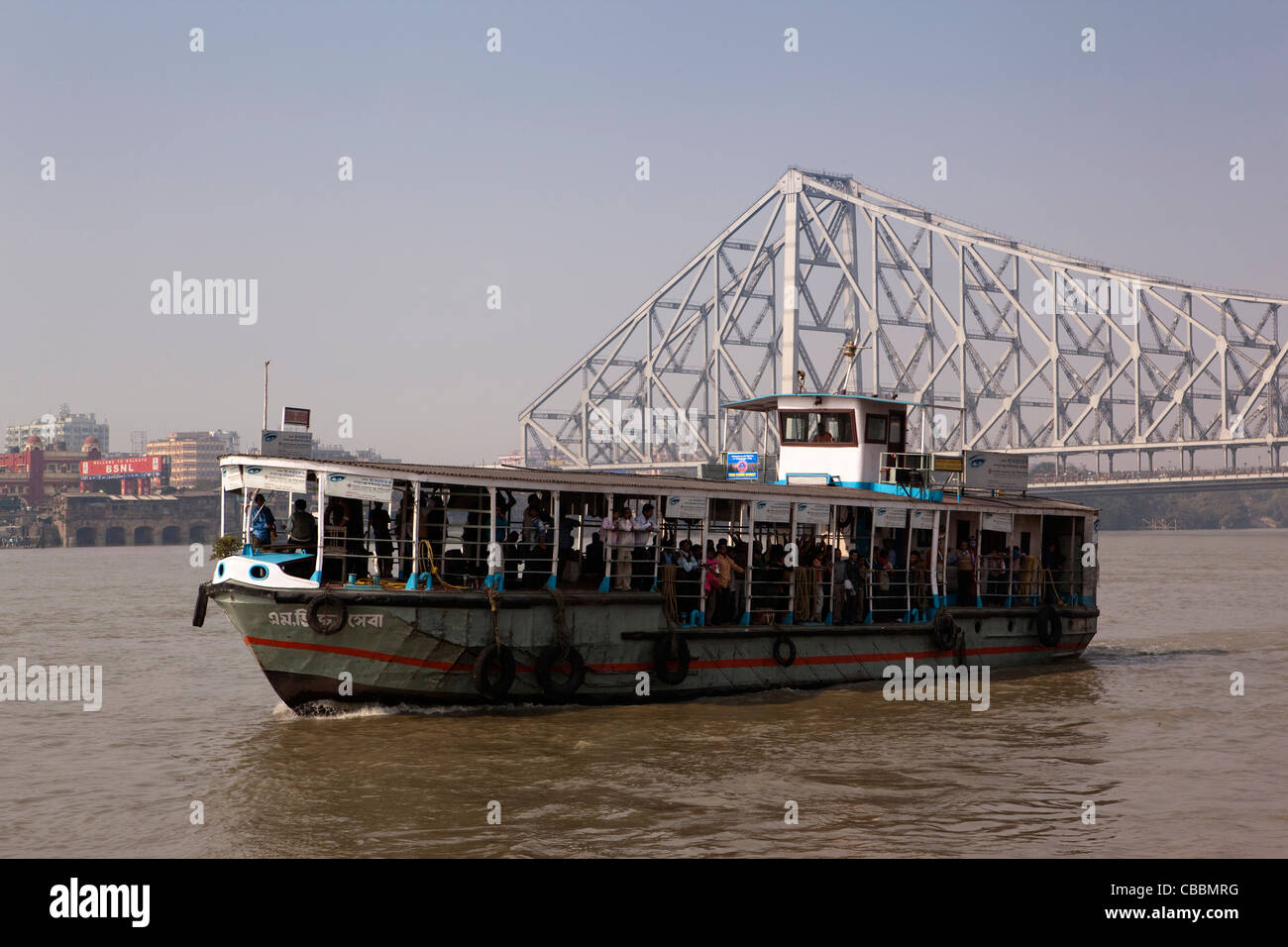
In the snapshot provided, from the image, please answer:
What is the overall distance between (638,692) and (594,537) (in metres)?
2.05

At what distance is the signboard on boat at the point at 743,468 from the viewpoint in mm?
20781

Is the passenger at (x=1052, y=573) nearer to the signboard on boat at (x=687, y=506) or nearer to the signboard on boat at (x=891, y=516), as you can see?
the signboard on boat at (x=891, y=516)

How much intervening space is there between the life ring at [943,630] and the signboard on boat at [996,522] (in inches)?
78.8

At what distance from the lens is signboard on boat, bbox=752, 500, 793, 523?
16953mm

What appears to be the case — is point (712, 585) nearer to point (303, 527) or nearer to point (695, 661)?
point (695, 661)

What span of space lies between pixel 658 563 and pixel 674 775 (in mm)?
3950

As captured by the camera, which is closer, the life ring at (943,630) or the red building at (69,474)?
the life ring at (943,630)

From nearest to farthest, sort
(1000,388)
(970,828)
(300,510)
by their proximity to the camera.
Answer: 1. (970,828)
2. (300,510)
3. (1000,388)

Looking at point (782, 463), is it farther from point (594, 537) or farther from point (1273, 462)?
point (1273, 462)

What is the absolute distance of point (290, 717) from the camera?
1603 centimetres

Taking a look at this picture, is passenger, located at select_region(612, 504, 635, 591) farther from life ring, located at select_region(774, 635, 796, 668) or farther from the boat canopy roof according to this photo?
life ring, located at select_region(774, 635, 796, 668)

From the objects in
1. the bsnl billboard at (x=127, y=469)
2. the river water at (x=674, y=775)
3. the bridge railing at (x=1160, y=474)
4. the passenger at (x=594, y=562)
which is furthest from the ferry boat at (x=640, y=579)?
the bsnl billboard at (x=127, y=469)

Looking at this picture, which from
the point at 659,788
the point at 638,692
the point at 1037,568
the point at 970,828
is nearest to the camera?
the point at 970,828
